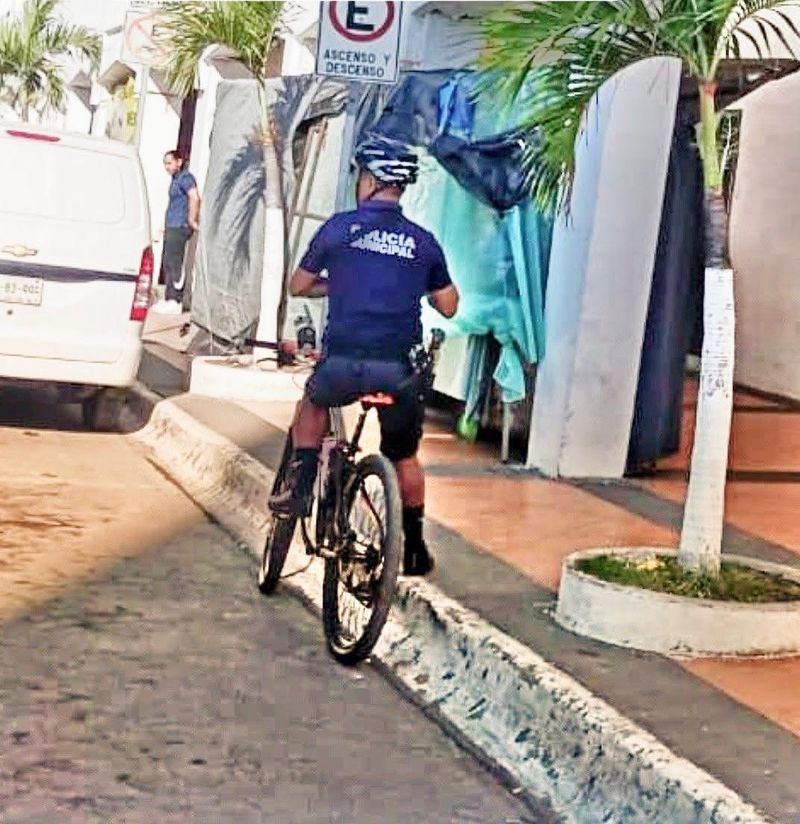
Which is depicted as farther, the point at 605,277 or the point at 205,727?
the point at 605,277

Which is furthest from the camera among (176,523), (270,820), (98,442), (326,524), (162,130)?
(162,130)

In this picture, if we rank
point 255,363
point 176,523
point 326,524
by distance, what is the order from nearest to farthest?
1. point 326,524
2. point 176,523
3. point 255,363

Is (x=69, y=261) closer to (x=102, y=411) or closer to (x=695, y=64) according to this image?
(x=102, y=411)

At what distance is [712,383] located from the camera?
6246 mm

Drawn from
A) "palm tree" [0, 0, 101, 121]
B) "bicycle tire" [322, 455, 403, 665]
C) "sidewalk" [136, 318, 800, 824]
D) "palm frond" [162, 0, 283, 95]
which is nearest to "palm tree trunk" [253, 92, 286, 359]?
"palm frond" [162, 0, 283, 95]

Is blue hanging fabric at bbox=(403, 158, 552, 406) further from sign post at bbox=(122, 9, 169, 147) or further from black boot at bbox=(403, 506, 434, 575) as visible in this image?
sign post at bbox=(122, 9, 169, 147)

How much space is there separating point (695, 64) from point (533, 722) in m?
2.49

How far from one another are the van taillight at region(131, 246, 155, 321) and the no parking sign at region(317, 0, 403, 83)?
1.70 m

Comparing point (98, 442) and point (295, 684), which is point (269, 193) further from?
point (295, 684)

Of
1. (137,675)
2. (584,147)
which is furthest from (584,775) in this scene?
(584,147)

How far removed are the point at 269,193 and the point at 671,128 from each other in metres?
4.23

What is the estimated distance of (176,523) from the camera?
877cm

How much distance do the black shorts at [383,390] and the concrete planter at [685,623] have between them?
92cm

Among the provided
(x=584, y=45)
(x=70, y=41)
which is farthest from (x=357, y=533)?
(x=70, y=41)
